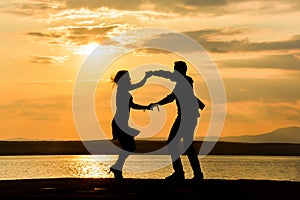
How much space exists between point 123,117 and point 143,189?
339 centimetres

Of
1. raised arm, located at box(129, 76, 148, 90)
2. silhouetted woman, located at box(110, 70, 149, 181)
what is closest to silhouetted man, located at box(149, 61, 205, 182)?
raised arm, located at box(129, 76, 148, 90)

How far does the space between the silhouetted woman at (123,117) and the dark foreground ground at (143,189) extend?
586 mm

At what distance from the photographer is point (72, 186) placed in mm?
17219

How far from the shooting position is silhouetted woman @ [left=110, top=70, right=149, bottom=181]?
18.9 m

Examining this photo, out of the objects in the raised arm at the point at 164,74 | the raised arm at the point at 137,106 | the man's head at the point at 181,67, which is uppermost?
the man's head at the point at 181,67

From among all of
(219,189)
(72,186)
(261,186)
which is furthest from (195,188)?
(72,186)

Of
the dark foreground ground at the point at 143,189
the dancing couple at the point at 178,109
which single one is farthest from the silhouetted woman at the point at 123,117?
the dark foreground ground at the point at 143,189

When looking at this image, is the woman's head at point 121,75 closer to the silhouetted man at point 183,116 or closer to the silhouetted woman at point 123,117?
the silhouetted woman at point 123,117

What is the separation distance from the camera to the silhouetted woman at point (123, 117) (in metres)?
18.9

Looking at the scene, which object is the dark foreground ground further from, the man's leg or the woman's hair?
the woman's hair

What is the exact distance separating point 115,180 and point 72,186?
2.01 m

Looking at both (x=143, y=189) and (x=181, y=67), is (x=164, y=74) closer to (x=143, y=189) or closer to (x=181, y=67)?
(x=181, y=67)

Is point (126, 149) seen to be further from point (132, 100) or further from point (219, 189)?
point (219, 189)

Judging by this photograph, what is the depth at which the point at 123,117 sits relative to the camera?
1916 centimetres
